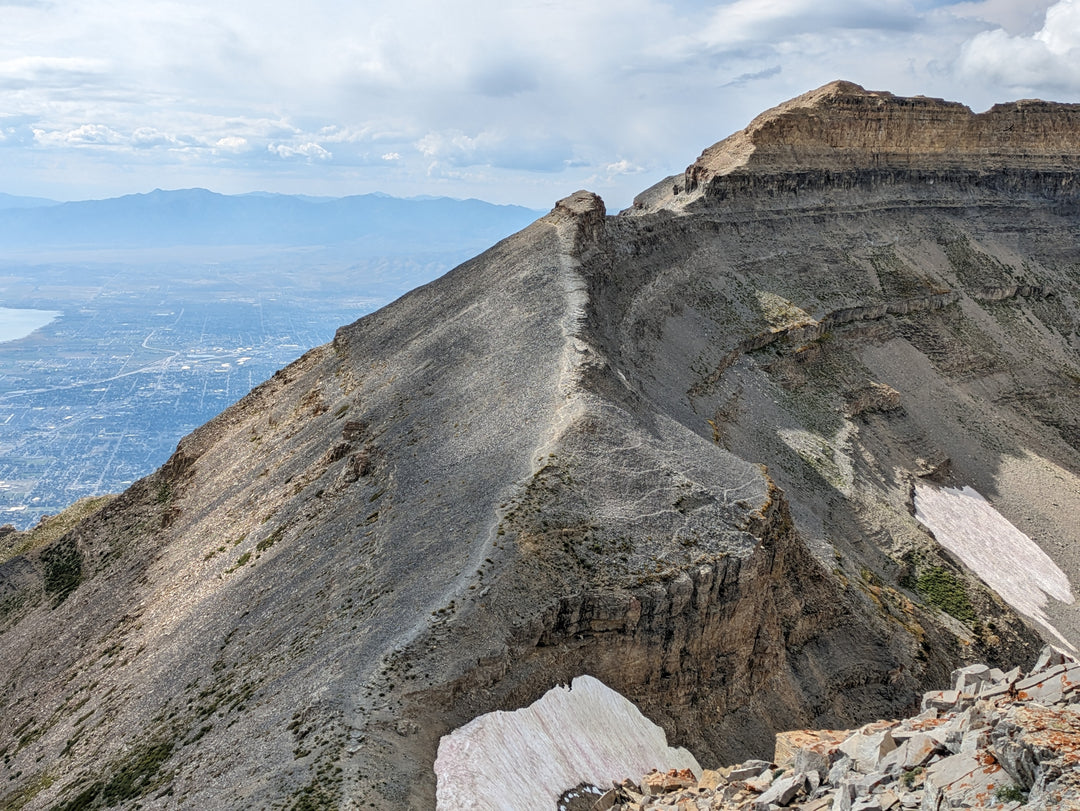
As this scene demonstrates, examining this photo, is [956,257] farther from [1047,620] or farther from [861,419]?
[1047,620]

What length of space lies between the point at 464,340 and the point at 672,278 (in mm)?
24719

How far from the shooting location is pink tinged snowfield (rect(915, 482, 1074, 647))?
57.7 m

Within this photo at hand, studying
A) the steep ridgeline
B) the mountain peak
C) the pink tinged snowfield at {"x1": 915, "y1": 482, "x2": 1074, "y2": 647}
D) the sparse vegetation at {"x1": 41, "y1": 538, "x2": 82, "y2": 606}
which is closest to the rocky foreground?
the steep ridgeline

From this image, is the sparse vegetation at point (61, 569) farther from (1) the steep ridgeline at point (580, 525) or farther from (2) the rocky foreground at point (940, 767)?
(2) the rocky foreground at point (940, 767)

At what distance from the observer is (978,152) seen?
108 meters

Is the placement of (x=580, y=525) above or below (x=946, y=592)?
above

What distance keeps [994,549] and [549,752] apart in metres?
45.1

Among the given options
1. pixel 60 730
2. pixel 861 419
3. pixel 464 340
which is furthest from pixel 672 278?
pixel 60 730

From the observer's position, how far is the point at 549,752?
1086 inches

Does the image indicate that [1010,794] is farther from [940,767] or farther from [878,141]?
[878,141]

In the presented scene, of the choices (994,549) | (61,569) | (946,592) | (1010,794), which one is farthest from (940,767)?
(61,569)

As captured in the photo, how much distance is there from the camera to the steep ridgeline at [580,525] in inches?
1142

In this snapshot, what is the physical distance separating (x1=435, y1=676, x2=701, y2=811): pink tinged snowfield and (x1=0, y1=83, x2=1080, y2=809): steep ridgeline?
0.50m

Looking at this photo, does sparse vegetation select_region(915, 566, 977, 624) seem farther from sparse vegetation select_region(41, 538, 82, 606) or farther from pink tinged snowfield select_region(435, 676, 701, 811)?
sparse vegetation select_region(41, 538, 82, 606)
